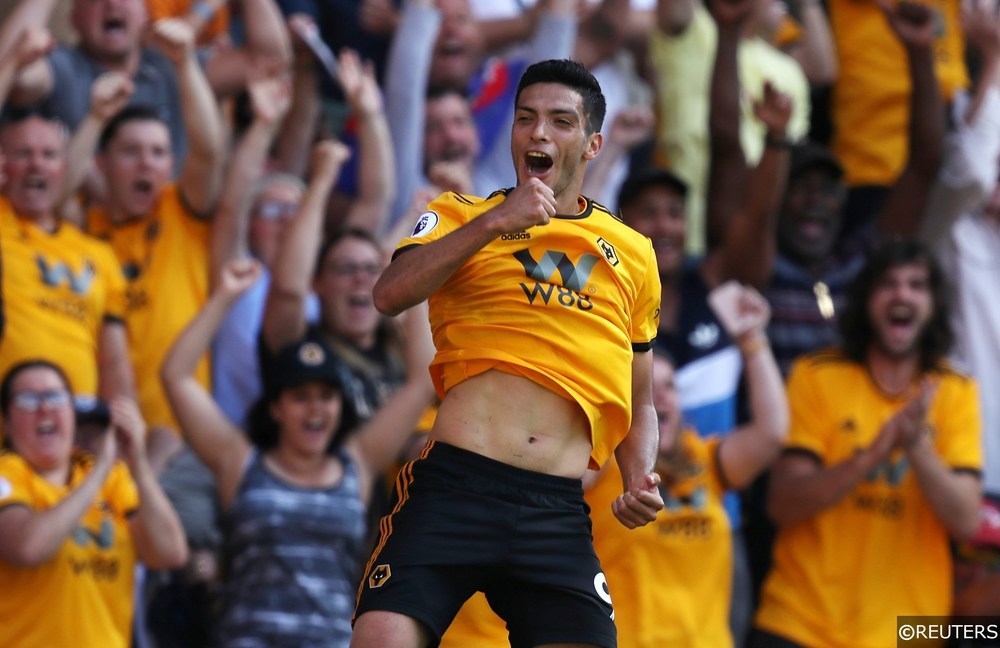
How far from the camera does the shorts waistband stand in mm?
5098

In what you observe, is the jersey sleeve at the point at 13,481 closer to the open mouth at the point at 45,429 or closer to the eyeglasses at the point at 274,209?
the open mouth at the point at 45,429

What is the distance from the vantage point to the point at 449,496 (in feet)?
16.7

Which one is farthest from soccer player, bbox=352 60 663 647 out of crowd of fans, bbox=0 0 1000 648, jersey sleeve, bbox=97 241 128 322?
jersey sleeve, bbox=97 241 128 322

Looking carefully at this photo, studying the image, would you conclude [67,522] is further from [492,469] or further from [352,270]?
[492,469]

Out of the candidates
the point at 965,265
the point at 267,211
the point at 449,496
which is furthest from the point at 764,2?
the point at 449,496

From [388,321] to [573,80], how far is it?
3602mm

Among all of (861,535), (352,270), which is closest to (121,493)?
(352,270)

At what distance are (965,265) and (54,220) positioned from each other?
16.8 ft

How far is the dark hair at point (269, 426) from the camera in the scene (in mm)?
7734

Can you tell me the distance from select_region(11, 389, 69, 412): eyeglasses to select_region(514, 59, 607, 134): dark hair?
2.81m

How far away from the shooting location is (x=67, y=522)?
22.6ft

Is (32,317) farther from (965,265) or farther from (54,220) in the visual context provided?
(965,265)

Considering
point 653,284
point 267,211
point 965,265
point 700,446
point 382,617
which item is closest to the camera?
point 382,617

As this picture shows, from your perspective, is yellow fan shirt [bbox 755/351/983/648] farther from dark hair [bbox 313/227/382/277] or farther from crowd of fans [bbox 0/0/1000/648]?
dark hair [bbox 313/227/382/277]
